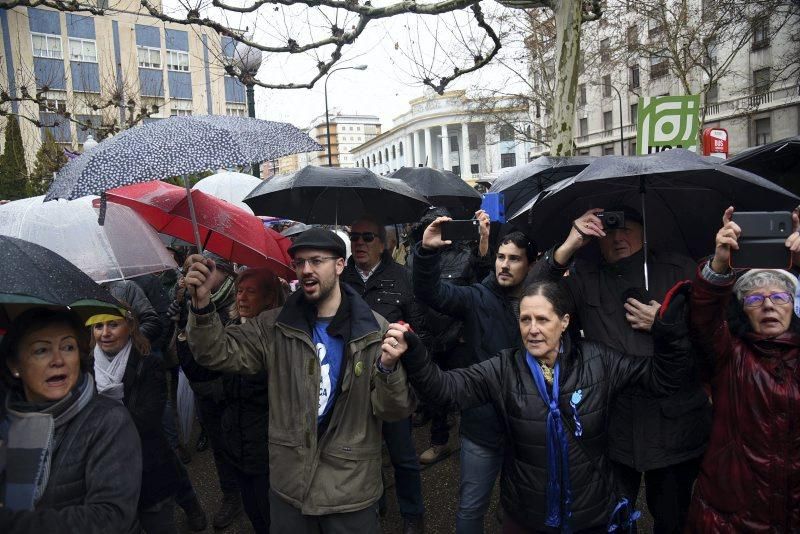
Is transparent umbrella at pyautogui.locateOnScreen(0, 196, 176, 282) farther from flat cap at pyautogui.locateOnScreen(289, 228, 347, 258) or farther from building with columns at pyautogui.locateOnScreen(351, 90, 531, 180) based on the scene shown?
building with columns at pyautogui.locateOnScreen(351, 90, 531, 180)

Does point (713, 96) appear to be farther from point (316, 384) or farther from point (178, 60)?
point (316, 384)

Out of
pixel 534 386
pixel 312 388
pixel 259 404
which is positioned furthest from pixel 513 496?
pixel 259 404

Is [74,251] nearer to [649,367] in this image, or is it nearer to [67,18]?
[649,367]

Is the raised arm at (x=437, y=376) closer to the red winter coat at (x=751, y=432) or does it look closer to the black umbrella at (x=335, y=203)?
the red winter coat at (x=751, y=432)

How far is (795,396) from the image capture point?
2.24 meters

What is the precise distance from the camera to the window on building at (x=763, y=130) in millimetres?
31266

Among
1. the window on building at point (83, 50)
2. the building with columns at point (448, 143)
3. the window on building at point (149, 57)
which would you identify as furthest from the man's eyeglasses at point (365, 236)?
the building with columns at point (448, 143)

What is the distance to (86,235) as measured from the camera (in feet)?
9.27

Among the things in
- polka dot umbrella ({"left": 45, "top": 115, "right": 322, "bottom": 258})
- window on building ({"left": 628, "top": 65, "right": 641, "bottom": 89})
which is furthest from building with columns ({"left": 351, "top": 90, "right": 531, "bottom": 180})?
polka dot umbrella ({"left": 45, "top": 115, "right": 322, "bottom": 258})

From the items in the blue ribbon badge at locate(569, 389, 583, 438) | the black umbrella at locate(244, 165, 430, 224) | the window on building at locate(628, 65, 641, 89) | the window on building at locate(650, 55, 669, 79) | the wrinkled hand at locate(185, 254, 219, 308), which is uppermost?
the window on building at locate(628, 65, 641, 89)

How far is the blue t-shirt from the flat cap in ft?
1.17

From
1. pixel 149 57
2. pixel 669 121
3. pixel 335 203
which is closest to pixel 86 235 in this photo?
pixel 335 203

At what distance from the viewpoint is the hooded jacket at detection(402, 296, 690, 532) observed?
221 cm

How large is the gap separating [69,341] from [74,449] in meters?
0.39
